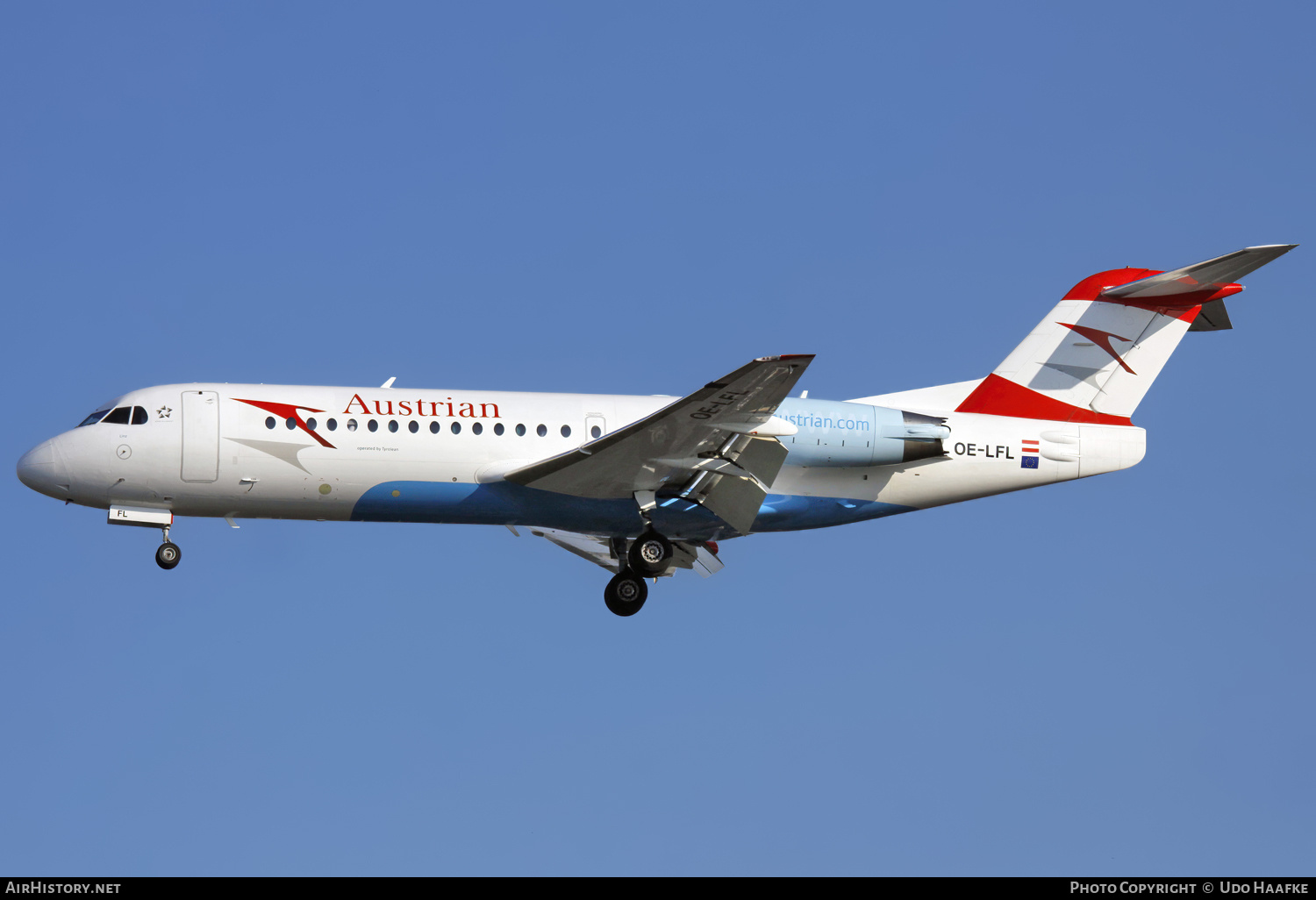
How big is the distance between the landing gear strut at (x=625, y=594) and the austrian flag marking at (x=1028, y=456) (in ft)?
22.8

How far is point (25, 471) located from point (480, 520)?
7.45m

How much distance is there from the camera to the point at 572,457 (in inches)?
927

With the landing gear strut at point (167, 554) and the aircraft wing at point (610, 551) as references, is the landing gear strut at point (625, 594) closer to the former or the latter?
the aircraft wing at point (610, 551)

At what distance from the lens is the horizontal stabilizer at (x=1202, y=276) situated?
81.4ft

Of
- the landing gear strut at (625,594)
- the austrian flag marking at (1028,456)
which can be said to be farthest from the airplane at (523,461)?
the landing gear strut at (625,594)

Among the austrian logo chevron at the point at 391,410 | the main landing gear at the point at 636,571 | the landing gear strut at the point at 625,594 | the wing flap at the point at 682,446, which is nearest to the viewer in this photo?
the wing flap at the point at 682,446

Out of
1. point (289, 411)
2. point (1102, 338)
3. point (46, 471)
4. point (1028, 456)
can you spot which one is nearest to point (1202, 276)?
point (1102, 338)

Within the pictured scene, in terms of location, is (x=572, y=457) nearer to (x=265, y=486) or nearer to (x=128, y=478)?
(x=265, y=486)

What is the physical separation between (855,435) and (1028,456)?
3561 mm

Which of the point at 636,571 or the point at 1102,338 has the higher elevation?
the point at 1102,338

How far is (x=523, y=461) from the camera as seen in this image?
80.8 feet

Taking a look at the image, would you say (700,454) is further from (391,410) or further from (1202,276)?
(1202,276)

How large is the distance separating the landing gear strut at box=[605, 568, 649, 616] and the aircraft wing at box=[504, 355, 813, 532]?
2.45m

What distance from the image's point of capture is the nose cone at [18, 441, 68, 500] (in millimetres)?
24469
